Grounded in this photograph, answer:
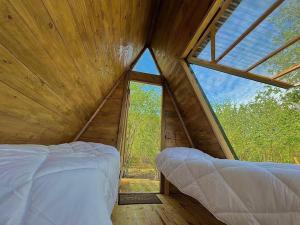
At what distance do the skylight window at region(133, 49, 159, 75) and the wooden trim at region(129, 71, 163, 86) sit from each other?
0.29 ft

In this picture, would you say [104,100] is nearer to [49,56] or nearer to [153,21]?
Answer: [153,21]

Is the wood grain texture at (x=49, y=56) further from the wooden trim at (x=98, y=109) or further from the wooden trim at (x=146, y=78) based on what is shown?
the wooden trim at (x=146, y=78)

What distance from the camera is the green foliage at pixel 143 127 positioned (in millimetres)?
3379

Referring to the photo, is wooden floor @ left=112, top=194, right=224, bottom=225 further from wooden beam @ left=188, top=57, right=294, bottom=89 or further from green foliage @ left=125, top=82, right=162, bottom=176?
wooden beam @ left=188, top=57, right=294, bottom=89

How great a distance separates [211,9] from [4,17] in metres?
1.44

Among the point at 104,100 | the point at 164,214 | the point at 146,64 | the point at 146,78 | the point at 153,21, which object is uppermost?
the point at 153,21

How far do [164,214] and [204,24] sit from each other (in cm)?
201

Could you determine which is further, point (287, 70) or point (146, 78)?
point (146, 78)

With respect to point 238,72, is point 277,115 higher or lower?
lower

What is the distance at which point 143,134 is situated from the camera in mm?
3500

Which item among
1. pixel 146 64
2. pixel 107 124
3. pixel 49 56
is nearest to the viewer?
pixel 49 56

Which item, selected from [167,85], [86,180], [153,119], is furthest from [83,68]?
[153,119]

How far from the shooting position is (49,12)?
81cm

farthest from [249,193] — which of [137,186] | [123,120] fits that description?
[137,186]
